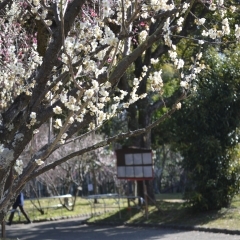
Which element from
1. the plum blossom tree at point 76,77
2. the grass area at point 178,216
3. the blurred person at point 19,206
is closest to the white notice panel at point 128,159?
the grass area at point 178,216

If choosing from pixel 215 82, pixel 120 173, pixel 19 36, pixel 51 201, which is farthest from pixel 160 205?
pixel 51 201

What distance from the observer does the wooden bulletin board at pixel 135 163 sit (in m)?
16.7

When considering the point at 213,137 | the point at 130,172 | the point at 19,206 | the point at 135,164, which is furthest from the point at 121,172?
the point at 19,206

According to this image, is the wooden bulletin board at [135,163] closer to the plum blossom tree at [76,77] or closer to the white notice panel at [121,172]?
the white notice panel at [121,172]

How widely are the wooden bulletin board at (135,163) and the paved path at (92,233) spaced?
161cm

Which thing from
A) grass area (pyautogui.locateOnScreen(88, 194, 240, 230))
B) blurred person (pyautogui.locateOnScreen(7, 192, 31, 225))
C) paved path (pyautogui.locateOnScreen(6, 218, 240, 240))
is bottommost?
paved path (pyautogui.locateOnScreen(6, 218, 240, 240))

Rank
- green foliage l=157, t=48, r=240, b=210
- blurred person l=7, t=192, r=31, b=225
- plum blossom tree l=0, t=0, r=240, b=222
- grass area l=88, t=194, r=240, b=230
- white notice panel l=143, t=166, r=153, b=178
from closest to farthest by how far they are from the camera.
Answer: plum blossom tree l=0, t=0, r=240, b=222 → grass area l=88, t=194, r=240, b=230 → green foliage l=157, t=48, r=240, b=210 → white notice panel l=143, t=166, r=153, b=178 → blurred person l=7, t=192, r=31, b=225

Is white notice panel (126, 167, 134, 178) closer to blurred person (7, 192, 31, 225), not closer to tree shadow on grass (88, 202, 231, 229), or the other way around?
tree shadow on grass (88, 202, 231, 229)

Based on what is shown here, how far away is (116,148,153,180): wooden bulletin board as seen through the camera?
16.7m

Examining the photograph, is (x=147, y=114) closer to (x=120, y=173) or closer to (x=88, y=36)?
(x=120, y=173)

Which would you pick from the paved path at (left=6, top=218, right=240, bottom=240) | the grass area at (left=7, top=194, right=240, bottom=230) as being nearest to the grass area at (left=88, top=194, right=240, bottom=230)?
the grass area at (left=7, top=194, right=240, bottom=230)

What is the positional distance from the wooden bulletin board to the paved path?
63.2 inches

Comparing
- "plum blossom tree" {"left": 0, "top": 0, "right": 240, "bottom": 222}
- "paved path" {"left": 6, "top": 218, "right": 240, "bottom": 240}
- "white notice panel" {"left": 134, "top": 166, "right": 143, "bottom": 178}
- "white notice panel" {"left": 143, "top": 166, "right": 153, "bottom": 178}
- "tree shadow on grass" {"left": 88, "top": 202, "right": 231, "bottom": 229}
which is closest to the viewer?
"plum blossom tree" {"left": 0, "top": 0, "right": 240, "bottom": 222}

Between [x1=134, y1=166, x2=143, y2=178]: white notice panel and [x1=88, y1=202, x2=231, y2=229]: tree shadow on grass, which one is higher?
[x1=134, y1=166, x2=143, y2=178]: white notice panel
